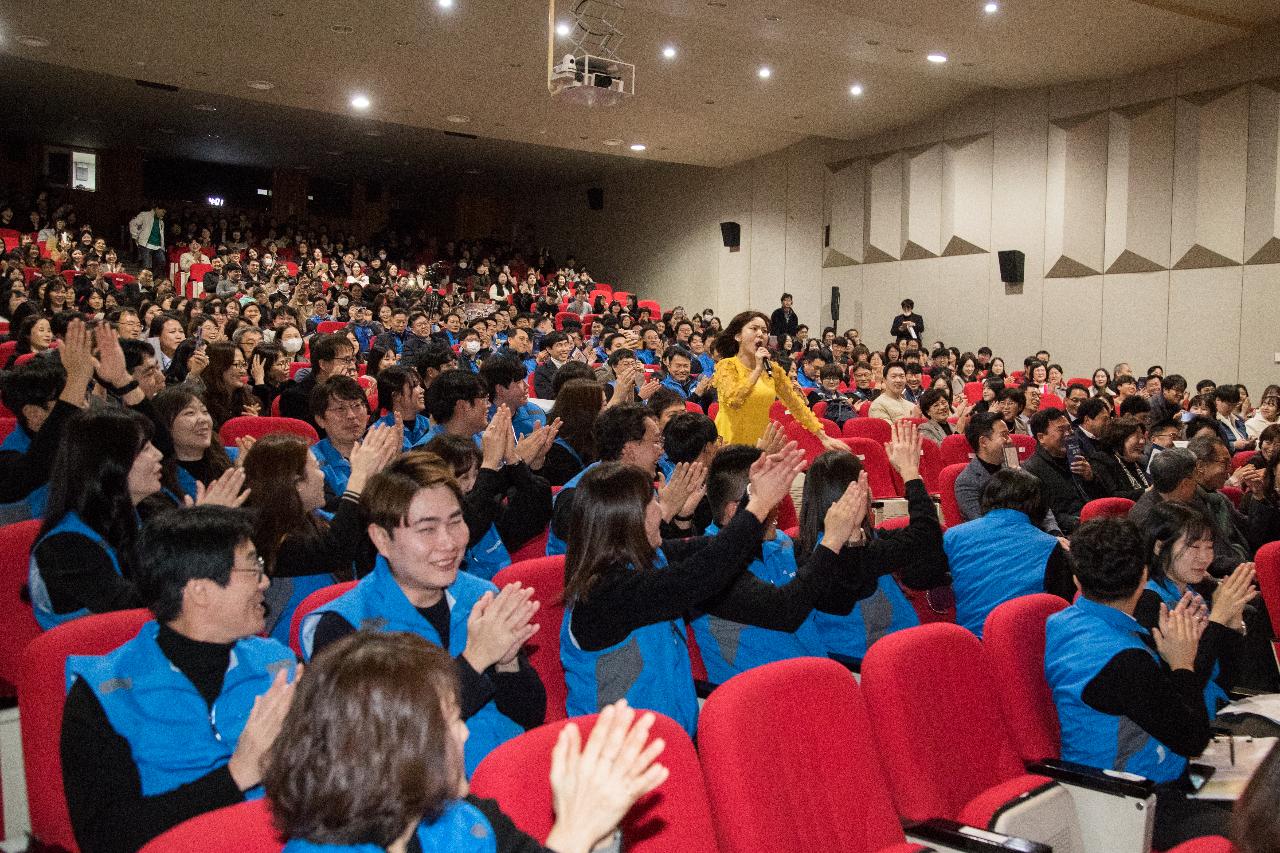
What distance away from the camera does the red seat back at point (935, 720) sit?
2.08 metres

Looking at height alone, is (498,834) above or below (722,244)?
below

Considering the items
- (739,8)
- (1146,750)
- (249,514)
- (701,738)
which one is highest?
(739,8)

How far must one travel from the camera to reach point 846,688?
2.05 m

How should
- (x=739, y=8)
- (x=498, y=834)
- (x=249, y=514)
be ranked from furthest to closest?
(x=739, y=8) < (x=249, y=514) < (x=498, y=834)

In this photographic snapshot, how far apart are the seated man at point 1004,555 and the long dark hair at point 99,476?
7.94 feet

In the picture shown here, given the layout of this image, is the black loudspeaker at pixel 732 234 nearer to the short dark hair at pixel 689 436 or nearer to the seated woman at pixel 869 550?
the short dark hair at pixel 689 436

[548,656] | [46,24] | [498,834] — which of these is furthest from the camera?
[46,24]

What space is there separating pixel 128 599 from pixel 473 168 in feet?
62.2

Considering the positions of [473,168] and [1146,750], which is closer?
[1146,750]

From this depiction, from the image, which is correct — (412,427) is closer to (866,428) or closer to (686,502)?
(686,502)

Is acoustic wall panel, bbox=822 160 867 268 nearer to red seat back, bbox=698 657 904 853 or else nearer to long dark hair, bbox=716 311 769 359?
long dark hair, bbox=716 311 769 359

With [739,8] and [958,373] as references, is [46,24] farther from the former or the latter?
[958,373]

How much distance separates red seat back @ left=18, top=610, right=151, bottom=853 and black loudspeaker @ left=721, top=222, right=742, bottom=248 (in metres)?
16.3

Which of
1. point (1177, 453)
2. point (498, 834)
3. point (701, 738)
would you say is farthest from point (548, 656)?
point (1177, 453)
